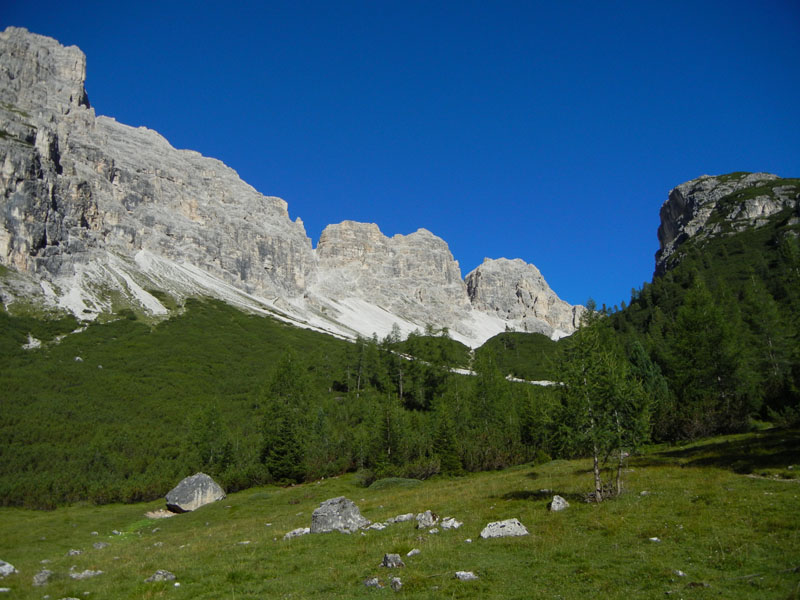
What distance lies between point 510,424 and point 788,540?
59475 mm

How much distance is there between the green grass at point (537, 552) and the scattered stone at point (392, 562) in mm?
359

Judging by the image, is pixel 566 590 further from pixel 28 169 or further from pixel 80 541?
pixel 28 169

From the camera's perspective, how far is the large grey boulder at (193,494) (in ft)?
170

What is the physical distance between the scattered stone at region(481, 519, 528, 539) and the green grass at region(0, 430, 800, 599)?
23.2 inches

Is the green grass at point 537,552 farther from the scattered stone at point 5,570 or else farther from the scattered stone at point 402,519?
the scattered stone at point 402,519

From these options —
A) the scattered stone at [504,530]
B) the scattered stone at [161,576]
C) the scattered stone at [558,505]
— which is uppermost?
the scattered stone at [558,505]

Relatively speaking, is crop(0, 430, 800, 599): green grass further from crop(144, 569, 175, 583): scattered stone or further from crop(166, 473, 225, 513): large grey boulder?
crop(166, 473, 225, 513): large grey boulder

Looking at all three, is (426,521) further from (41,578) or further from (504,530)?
(41,578)

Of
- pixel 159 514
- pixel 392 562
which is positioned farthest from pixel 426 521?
pixel 159 514

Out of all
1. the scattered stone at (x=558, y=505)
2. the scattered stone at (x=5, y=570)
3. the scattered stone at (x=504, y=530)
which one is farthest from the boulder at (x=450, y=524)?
the scattered stone at (x=5, y=570)

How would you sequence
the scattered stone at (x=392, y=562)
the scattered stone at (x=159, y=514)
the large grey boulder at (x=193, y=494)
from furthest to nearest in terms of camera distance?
1. the large grey boulder at (x=193, y=494)
2. the scattered stone at (x=159, y=514)
3. the scattered stone at (x=392, y=562)

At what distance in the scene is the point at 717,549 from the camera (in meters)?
14.5

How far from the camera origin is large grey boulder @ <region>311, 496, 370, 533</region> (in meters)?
25.2

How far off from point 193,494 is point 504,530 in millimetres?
45021
